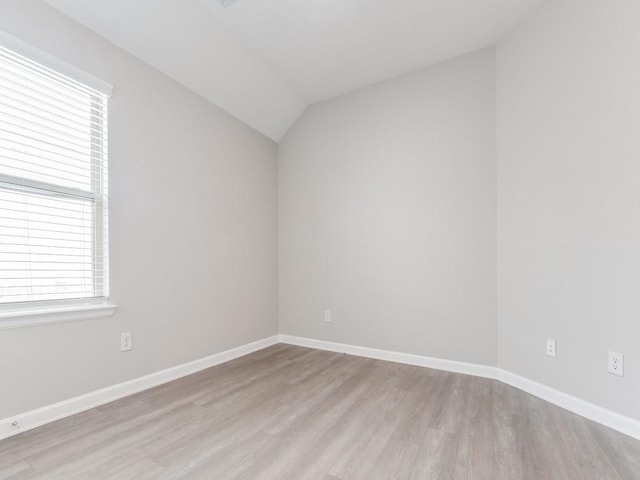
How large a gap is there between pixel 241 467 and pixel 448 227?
2.37m

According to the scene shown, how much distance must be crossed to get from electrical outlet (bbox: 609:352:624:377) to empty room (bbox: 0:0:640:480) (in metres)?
0.01

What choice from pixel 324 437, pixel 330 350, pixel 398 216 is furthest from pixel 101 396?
pixel 398 216

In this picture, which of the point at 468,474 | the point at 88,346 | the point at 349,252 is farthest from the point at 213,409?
the point at 349,252

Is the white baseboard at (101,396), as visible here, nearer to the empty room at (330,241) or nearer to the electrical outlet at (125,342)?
the empty room at (330,241)

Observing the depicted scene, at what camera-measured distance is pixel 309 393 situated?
238cm

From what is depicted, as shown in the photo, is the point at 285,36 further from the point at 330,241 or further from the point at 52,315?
the point at 52,315

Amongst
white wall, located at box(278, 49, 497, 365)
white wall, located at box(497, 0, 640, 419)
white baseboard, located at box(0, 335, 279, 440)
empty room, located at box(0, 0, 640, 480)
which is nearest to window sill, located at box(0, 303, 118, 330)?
empty room, located at box(0, 0, 640, 480)

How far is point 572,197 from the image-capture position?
→ 7.12 ft

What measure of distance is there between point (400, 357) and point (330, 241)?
1367 mm

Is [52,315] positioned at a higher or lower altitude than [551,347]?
higher

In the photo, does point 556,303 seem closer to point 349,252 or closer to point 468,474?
point 468,474

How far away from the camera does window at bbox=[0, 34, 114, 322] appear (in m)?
1.80

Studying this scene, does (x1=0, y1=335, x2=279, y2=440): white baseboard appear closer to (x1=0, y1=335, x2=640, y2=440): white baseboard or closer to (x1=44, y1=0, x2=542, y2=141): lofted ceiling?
(x1=0, y1=335, x2=640, y2=440): white baseboard

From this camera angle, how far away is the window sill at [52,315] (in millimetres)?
1753
